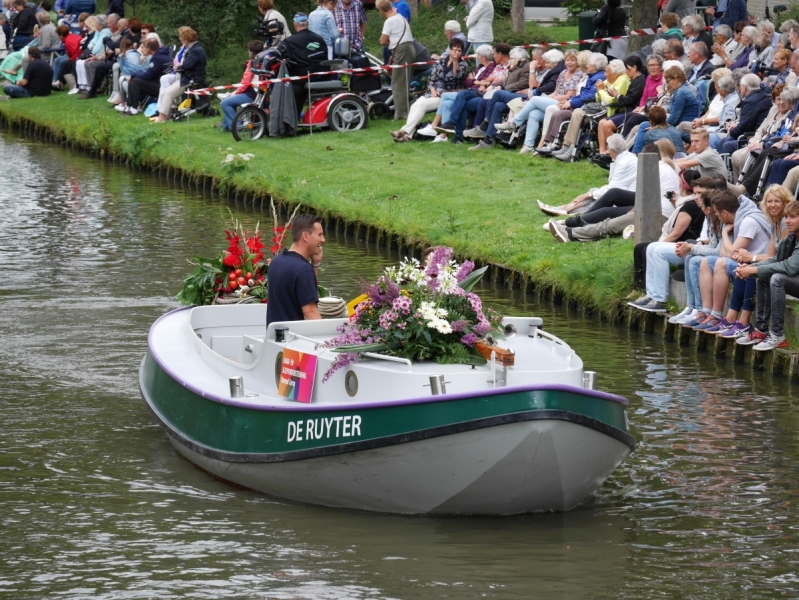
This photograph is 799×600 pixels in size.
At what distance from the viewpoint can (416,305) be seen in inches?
337

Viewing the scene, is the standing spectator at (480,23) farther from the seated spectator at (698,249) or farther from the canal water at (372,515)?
the seated spectator at (698,249)

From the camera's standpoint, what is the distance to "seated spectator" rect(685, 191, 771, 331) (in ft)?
40.5

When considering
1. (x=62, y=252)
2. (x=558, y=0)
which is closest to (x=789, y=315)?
(x=62, y=252)

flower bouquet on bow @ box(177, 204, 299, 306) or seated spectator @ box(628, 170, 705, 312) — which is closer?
flower bouquet on bow @ box(177, 204, 299, 306)

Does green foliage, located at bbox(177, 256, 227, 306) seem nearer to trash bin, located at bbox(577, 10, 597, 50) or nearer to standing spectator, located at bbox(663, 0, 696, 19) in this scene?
standing spectator, located at bbox(663, 0, 696, 19)

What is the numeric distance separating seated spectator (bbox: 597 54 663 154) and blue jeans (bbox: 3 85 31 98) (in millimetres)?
19982

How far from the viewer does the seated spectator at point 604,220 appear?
624 inches

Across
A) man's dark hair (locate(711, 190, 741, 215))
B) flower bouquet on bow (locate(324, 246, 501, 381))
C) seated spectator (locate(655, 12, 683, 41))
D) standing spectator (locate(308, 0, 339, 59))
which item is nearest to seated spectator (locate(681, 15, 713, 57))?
seated spectator (locate(655, 12, 683, 41))

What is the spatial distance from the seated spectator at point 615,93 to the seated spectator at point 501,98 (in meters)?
1.59

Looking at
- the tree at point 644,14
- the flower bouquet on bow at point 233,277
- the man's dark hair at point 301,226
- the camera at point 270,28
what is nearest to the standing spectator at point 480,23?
the tree at point 644,14

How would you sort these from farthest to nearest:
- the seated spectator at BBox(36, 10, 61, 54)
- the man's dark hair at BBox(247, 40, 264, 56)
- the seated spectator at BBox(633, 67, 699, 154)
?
1. the seated spectator at BBox(36, 10, 61, 54)
2. the man's dark hair at BBox(247, 40, 264, 56)
3. the seated spectator at BBox(633, 67, 699, 154)

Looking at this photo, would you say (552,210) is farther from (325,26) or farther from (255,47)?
(255,47)

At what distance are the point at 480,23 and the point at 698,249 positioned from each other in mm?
12894

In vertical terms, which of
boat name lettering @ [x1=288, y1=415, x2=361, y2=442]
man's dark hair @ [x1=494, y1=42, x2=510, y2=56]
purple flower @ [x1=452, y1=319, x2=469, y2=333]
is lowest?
boat name lettering @ [x1=288, y1=415, x2=361, y2=442]
